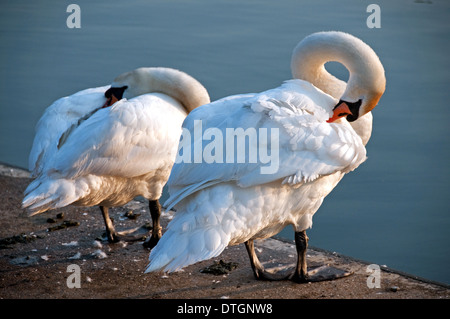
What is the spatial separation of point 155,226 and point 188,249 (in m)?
1.68

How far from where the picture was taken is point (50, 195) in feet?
15.9

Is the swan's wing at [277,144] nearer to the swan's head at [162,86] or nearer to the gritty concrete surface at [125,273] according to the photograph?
the gritty concrete surface at [125,273]

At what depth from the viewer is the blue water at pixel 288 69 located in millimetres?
6430

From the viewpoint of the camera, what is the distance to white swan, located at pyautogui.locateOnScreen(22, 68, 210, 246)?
4.94 meters

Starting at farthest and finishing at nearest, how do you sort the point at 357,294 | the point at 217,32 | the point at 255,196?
the point at 217,32, the point at 357,294, the point at 255,196

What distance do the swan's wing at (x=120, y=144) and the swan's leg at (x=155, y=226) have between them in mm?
491

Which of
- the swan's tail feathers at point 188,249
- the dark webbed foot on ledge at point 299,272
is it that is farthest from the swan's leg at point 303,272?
the swan's tail feathers at point 188,249

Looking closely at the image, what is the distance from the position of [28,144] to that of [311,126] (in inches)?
206

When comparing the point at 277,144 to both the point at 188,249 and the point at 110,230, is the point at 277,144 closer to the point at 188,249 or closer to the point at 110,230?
the point at 188,249

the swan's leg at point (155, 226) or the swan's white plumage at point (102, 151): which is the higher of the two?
the swan's white plumage at point (102, 151)

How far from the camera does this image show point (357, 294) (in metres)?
4.63

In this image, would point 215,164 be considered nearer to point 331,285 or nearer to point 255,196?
point 255,196

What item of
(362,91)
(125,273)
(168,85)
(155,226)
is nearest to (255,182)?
(362,91)

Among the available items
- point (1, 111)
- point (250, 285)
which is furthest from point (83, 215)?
point (1, 111)
